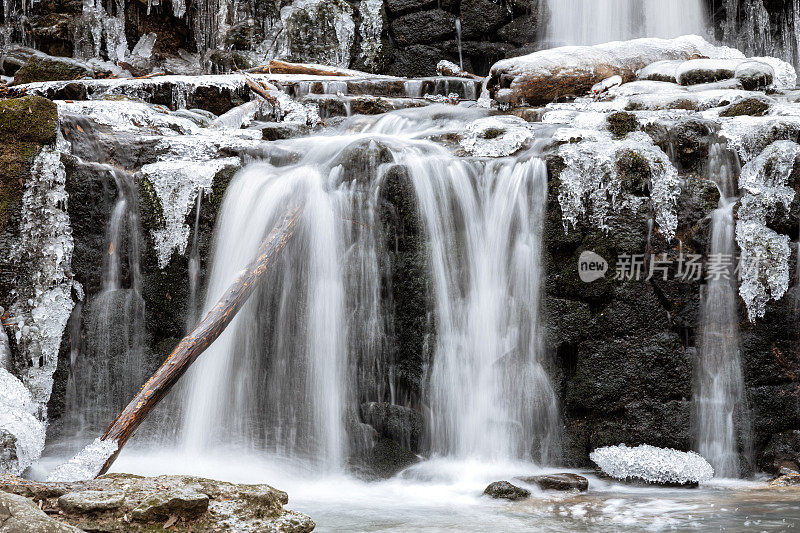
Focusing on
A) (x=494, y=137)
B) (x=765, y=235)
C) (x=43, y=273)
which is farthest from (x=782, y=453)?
(x=43, y=273)

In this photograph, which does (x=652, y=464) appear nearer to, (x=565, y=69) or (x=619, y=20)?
(x=565, y=69)

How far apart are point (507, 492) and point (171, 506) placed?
2355 mm

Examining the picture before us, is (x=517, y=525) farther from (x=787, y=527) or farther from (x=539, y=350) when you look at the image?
(x=539, y=350)

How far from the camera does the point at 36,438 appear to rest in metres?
4.43

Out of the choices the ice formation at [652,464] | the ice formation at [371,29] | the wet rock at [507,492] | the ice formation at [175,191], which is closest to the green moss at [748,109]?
the ice formation at [652,464]

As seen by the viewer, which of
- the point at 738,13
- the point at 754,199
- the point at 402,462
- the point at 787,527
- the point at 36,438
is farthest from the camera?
the point at 738,13

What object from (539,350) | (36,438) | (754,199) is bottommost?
(36,438)

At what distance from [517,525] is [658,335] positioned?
2.27 meters

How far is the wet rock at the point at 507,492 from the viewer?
4.31 metres

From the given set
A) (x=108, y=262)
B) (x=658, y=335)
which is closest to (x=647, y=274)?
(x=658, y=335)

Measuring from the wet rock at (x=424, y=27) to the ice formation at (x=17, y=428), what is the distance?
1107 centimetres

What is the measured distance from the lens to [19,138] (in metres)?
5.25

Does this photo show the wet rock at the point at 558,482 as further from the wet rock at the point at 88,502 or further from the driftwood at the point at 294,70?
the driftwood at the point at 294,70

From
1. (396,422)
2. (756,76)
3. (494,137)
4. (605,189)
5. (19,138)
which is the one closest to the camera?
(396,422)
